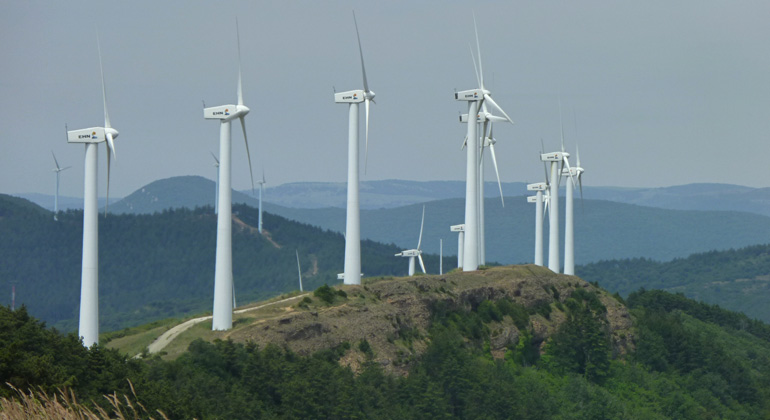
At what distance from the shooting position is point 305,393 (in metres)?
86.1

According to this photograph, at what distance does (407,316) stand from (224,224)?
27445mm

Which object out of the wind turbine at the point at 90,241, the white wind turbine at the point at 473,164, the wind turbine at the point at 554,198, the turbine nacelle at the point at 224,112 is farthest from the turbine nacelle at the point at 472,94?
the wind turbine at the point at 90,241

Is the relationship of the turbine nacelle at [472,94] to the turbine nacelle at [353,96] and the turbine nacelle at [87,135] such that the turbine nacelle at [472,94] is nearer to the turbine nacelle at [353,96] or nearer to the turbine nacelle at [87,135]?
the turbine nacelle at [353,96]

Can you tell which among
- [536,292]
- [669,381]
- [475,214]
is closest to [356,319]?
[475,214]

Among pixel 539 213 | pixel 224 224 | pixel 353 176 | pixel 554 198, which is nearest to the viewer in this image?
pixel 224 224

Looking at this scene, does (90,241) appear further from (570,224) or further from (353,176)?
(570,224)

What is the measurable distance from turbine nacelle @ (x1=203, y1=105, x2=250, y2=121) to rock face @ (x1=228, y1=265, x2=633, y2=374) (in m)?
17.0

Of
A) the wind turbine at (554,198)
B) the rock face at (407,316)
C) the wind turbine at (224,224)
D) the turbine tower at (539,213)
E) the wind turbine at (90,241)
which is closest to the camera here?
the wind turbine at (90,241)

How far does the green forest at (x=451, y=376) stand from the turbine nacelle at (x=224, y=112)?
60.7 ft

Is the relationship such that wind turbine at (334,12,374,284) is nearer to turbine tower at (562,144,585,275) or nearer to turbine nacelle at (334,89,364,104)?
turbine nacelle at (334,89,364,104)

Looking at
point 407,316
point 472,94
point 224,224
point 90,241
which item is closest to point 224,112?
point 224,224

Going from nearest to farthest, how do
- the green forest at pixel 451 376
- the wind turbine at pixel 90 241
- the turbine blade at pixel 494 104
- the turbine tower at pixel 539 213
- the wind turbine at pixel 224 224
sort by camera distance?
the green forest at pixel 451 376 < the wind turbine at pixel 90 241 < the wind turbine at pixel 224 224 < the turbine blade at pixel 494 104 < the turbine tower at pixel 539 213

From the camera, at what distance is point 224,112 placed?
9381cm

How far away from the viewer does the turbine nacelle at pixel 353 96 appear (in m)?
110
